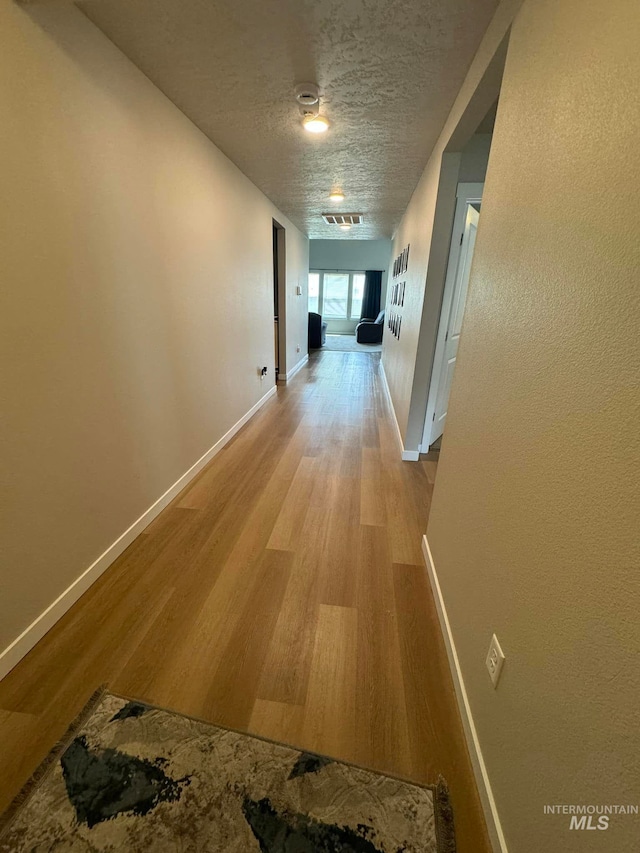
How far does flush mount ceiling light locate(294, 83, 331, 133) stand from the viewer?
1.75m

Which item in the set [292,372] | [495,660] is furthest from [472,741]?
[292,372]

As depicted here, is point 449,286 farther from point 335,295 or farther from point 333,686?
point 335,295

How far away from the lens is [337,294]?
1110 centimetres

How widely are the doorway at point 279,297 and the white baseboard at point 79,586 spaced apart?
2.96 m

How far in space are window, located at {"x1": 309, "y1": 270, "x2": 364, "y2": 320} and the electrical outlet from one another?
1110cm

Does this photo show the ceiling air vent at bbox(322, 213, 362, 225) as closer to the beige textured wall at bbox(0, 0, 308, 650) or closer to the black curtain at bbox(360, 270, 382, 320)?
the beige textured wall at bbox(0, 0, 308, 650)

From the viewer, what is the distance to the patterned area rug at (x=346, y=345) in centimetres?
858

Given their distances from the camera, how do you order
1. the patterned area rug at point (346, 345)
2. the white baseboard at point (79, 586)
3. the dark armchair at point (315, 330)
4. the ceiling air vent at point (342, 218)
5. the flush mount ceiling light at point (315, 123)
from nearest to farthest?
the white baseboard at point (79, 586) → the flush mount ceiling light at point (315, 123) → the ceiling air vent at point (342, 218) → the dark armchair at point (315, 330) → the patterned area rug at point (346, 345)

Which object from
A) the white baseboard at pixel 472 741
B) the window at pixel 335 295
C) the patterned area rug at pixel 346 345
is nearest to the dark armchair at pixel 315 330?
the patterned area rug at pixel 346 345

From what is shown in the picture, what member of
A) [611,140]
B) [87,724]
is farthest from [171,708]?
[611,140]

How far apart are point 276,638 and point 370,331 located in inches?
347

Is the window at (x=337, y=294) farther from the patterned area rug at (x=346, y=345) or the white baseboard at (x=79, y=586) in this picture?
the white baseboard at (x=79, y=586)

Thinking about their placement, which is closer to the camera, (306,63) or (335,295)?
(306,63)

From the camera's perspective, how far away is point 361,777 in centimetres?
101
